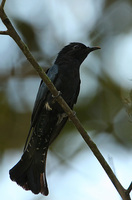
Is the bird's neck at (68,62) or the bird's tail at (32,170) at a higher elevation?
the bird's neck at (68,62)

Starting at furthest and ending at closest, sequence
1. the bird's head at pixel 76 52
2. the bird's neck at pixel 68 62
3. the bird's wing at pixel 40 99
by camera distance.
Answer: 1. the bird's head at pixel 76 52
2. the bird's neck at pixel 68 62
3. the bird's wing at pixel 40 99

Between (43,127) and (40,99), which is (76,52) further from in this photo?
(43,127)

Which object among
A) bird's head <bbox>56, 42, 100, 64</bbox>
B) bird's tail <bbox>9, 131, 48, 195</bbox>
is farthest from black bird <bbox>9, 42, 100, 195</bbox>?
bird's head <bbox>56, 42, 100, 64</bbox>

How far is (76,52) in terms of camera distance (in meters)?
7.02

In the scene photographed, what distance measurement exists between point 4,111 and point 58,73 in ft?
6.49

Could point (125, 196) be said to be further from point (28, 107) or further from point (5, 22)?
point (28, 107)

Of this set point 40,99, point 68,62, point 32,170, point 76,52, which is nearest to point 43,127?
point 40,99

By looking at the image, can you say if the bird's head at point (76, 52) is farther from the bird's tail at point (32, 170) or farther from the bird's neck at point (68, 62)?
the bird's tail at point (32, 170)

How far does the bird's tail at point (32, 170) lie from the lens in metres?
6.17

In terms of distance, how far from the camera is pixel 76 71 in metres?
6.68

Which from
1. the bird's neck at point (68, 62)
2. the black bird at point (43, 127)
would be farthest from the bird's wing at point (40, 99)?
the bird's neck at point (68, 62)

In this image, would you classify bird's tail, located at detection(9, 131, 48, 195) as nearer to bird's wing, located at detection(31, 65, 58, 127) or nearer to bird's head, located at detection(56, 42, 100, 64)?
bird's wing, located at detection(31, 65, 58, 127)

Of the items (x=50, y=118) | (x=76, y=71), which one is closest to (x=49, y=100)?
(x=50, y=118)

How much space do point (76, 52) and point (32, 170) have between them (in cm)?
214
